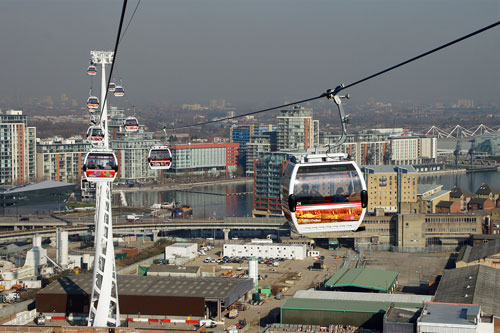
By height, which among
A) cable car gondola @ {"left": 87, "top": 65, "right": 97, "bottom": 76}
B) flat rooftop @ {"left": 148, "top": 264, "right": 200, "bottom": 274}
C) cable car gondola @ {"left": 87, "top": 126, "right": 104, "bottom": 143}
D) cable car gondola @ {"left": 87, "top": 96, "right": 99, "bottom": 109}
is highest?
cable car gondola @ {"left": 87, "top": 65, "right": 97, "bottom": 76}

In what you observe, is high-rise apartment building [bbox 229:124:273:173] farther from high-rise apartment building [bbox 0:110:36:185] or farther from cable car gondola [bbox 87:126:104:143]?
cable car gondola [bbox 87:126:104:143]

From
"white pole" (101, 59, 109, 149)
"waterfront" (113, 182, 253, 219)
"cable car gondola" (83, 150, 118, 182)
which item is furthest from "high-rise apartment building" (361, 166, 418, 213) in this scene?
"cable car gondola" (83, 150, 118, 182)

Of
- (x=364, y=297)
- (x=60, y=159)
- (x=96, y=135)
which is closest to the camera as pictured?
(x=96, y=135)

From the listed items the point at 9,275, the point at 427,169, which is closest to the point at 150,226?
the point at 9,275

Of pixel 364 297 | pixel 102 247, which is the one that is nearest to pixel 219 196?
pixel 364 297

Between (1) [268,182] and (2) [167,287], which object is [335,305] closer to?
(2) [167,287]

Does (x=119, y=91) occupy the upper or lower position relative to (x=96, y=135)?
upper
